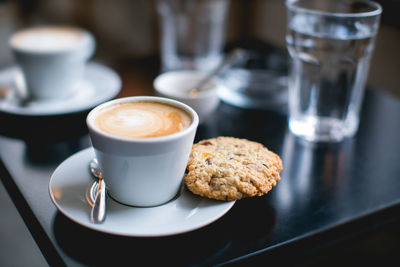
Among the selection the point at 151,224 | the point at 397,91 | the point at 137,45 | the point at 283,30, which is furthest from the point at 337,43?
the point at 137,45

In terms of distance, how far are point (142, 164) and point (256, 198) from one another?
20 cm

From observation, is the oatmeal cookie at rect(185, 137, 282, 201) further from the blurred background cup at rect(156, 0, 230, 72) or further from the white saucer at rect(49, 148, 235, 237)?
the blurred background cup at rect(156, 0, 230, 72)

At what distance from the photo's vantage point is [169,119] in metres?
0.54

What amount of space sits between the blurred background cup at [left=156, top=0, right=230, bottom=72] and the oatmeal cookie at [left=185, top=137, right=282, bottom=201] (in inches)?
23.4

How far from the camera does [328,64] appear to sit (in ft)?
2.58

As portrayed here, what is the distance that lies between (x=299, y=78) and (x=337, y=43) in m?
0.10

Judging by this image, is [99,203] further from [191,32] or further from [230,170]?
[191,32]

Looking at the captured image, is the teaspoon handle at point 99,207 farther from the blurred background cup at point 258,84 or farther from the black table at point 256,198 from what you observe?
the blurred background cup at point 258,84

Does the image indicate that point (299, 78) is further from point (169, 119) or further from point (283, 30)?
point (283, 30)

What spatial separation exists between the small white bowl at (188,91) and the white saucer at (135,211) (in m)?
0.28

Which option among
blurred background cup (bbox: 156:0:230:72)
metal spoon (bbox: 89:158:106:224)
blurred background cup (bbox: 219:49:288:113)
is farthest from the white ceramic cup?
blurred background cup (bbox: 156:0:230:72)

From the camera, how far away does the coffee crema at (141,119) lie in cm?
51

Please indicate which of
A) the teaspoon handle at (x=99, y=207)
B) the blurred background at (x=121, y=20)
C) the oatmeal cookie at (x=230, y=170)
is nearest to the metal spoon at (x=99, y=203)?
the teaspoon handle at (x=99, y=207)

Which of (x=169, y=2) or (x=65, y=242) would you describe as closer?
(x=65, y=242)
